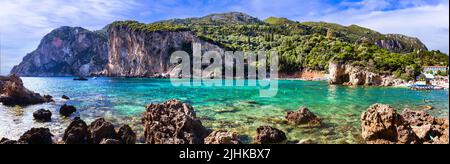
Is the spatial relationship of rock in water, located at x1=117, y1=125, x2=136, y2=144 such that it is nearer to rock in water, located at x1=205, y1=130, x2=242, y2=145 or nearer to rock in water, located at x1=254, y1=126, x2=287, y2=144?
rock in water, located at x1=205, y1=130, x2=242, y2=145

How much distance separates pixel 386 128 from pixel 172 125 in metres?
10.7

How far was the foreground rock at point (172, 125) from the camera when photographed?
1622 cm

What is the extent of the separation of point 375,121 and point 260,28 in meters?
180

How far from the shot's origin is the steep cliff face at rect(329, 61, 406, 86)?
8438 centimetres

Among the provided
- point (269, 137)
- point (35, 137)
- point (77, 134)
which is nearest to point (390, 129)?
point (269, 137)

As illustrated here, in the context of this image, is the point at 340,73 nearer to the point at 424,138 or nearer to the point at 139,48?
the point at 424,138

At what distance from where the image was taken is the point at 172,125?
1717 cm

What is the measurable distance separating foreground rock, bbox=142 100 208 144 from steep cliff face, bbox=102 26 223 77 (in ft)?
432

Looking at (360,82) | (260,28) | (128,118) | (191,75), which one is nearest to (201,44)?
(191,75)

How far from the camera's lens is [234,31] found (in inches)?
7569

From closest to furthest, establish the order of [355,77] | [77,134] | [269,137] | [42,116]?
[269,137], [77,134], [42,116], [355,77]

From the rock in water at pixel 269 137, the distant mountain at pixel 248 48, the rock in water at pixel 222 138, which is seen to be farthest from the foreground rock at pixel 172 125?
the distant mountain at pixel 248 48

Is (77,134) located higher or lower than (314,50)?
lower

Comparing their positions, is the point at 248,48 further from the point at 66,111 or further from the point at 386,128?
the point at 386,128
